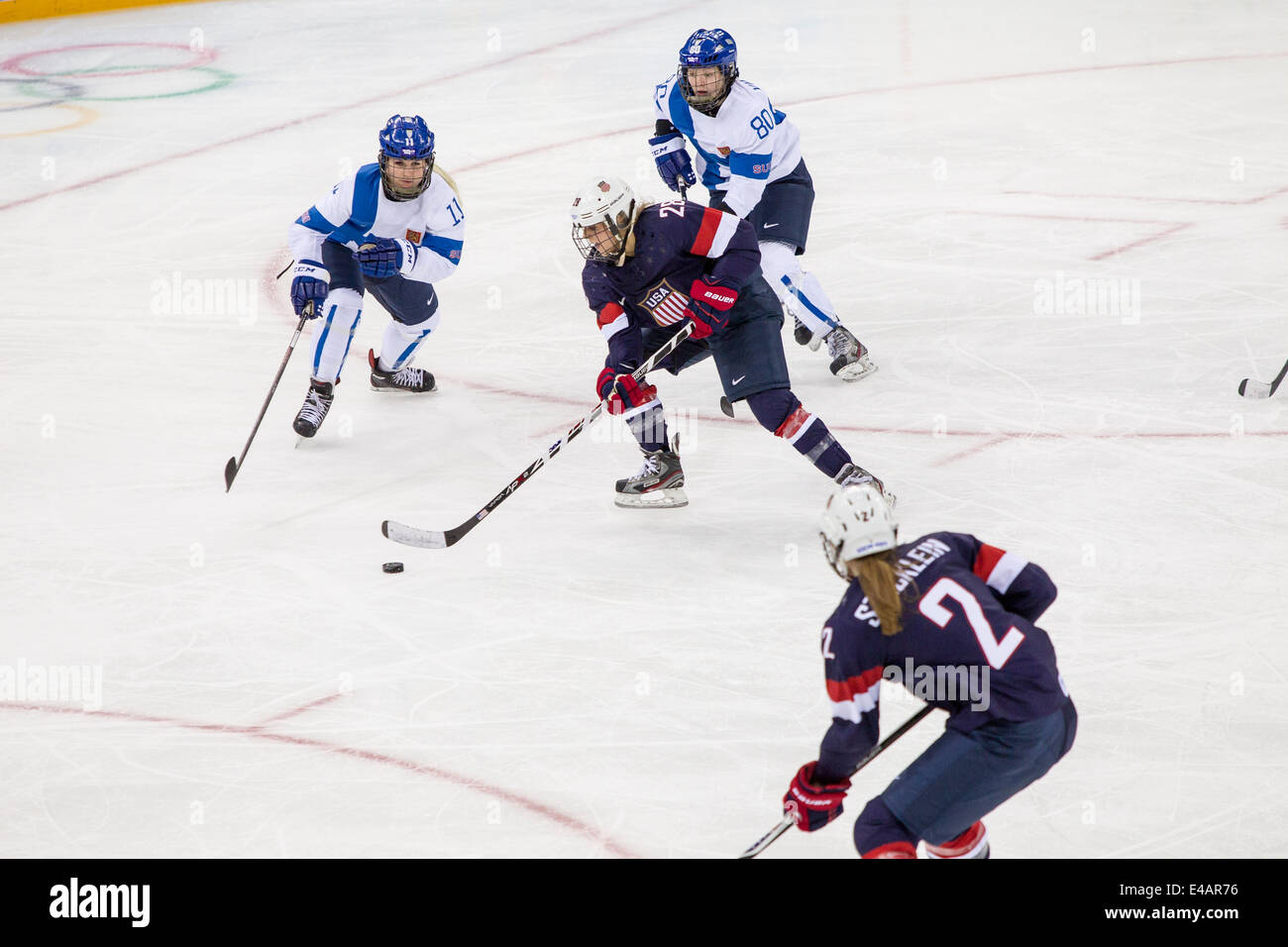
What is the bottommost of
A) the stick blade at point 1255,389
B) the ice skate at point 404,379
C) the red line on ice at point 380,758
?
the red line on ice at point 380,758

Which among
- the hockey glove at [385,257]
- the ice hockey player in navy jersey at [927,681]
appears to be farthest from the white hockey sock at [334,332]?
the ice hockey player in navy jersey at [927,681]

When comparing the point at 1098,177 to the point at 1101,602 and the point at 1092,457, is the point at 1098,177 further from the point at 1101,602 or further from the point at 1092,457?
the point at 1101,602

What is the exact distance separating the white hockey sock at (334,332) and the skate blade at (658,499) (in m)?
1.30

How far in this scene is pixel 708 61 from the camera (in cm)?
553

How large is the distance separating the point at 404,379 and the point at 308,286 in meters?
0.80

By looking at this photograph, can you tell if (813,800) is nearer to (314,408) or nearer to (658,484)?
(658,484)

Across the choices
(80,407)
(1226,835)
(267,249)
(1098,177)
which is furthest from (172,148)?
(1226,835)

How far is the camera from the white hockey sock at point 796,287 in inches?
225

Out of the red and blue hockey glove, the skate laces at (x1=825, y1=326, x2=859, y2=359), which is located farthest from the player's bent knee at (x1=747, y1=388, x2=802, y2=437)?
the skate laces at (x1=825, y1=326, x2=859, y2=359)

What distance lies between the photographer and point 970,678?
2650mm

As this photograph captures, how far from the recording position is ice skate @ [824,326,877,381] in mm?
5973

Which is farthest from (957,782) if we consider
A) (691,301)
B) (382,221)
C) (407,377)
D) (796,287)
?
(407,377)

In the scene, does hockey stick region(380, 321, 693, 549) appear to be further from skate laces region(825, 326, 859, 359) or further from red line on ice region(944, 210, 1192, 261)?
red line on ice region(944, 210, 1192, 261)

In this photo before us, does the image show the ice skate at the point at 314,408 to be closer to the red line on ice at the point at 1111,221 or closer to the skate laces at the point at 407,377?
the skate laces at the point at 407,377
